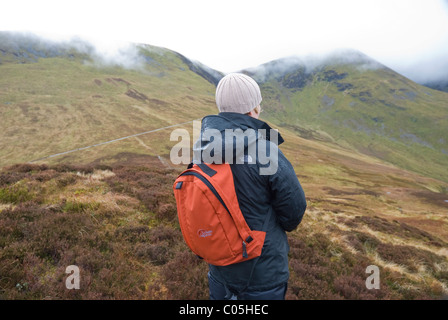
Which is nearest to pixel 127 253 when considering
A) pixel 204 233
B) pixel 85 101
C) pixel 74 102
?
pixel 204 233

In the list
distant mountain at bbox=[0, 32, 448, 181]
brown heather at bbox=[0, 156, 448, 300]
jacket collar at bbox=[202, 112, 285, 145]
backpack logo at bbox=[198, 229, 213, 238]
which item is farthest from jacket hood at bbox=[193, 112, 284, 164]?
distant mountain at bbox=[0, 32, 448, 181]

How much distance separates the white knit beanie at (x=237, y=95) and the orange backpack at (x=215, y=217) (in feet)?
2.65

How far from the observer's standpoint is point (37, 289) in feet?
14.3

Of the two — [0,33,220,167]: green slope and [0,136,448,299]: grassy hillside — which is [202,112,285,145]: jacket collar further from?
[0,33,220,167]: green slope

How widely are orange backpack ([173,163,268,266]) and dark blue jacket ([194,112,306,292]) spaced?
14 centimetres

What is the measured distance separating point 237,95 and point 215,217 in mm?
1484

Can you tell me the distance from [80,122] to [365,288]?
278 feet

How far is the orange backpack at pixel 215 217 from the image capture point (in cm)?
254

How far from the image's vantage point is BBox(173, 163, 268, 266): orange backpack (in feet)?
Result: 8.34

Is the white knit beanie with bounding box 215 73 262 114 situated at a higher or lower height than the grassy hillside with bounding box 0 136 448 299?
higher

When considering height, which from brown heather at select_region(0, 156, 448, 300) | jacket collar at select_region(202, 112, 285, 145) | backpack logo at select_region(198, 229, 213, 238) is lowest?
brown heather at select_region(0, 156, 448, 300)

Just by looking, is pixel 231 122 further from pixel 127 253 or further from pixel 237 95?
pixel 127 253
